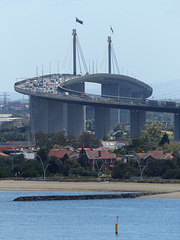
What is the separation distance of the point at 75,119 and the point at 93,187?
91159 millimetres

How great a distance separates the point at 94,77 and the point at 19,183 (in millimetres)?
102368

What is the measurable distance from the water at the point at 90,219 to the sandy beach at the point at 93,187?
4406 mm

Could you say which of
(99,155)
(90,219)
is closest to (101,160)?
(99,155)

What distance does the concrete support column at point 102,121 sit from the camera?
174 metres

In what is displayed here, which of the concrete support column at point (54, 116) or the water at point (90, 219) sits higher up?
the concrete support column at point (54, 116)

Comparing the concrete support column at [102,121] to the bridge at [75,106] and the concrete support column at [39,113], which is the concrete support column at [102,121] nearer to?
the bridge at [75,106]

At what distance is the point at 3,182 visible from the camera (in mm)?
93062

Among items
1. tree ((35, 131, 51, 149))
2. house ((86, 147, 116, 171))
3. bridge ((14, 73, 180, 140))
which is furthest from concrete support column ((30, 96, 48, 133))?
house ((86, 147, 116, 171))

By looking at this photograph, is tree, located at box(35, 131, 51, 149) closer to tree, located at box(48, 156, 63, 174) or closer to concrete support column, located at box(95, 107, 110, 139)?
concrete support column, located at box(95, 107, 110, 139)

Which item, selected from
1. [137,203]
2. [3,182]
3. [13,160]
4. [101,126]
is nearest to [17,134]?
[101,126]

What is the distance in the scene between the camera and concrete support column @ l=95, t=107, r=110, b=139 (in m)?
174

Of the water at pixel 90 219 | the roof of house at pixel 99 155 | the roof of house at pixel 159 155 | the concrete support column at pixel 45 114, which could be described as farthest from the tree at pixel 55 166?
the concrete support column at pixel 45 114

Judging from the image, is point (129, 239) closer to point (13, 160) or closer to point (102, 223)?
point (102, 223)

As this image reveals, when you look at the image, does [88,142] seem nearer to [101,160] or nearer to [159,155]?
[101,160]
